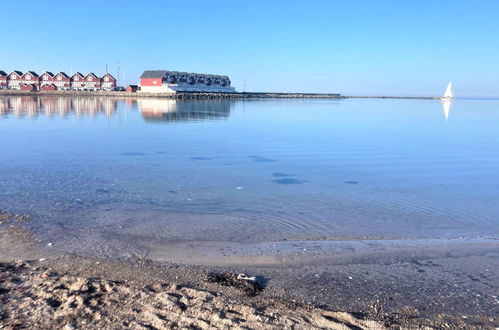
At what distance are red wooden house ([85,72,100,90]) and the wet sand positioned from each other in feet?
416

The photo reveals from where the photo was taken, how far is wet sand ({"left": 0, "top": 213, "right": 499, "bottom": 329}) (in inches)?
195

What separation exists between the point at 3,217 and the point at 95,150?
36.1 ft

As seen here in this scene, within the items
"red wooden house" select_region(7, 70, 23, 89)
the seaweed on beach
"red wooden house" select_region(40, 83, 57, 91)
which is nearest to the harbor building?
"red wooden house" select_region(40, 83, 57, 91)

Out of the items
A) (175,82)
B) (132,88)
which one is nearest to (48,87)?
(132,88)

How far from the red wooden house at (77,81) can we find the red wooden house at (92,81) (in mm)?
1221

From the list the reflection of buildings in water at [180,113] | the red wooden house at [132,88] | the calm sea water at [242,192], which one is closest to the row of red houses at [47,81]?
the red wooden house at [132,88]

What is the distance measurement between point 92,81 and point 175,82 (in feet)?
88.8

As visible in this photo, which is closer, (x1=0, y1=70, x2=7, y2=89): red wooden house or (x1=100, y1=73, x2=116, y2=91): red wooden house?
(x1=0, y1=70, x2=7, y2=89): red wooden house

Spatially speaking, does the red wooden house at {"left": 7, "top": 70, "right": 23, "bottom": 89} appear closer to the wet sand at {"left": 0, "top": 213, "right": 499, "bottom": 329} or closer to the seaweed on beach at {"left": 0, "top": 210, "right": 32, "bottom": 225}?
the seaweed on beach at {"left": 0, "top": 210, "right": 32, "bottom": 225}

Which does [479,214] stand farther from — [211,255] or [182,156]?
[182,156]

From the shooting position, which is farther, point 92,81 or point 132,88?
point 132,88

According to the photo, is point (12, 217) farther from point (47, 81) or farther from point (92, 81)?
point (47, 81)

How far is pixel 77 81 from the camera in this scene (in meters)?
123

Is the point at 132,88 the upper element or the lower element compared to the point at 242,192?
upper
